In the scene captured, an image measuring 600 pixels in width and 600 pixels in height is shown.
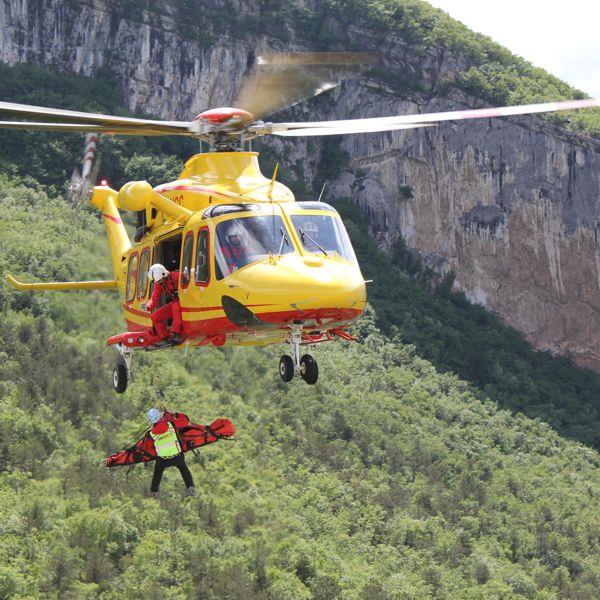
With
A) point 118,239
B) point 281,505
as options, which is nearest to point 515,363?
point 281,505

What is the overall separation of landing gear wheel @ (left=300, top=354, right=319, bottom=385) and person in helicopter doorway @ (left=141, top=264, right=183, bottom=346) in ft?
7.35

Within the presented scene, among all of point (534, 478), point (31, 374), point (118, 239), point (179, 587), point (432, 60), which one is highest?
point (118, 239)

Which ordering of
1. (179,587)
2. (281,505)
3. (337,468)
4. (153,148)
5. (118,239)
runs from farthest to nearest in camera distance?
(153,148) → (337,468) → (281,505) → (179,587) → (118,239)

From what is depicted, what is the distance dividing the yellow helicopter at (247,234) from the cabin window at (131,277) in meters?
0.02

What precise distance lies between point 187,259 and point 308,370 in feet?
8.52

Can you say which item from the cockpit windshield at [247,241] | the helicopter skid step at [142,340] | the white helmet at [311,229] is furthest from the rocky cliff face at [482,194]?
the cockpit windshield at [247,241]

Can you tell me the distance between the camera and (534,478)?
7506cm

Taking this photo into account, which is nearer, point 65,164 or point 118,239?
point 118,239

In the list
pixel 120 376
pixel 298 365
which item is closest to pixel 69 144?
pixel 120 376

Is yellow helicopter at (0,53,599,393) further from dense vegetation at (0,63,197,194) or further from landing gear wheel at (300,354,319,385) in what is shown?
dense vegetation at (0,63,197,194)

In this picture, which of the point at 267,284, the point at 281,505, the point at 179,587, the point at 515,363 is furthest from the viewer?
the point at 515,363

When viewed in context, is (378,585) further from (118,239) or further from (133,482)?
(118,239)

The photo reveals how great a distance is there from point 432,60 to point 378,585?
47.7m

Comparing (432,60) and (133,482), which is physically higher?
(432,60)
